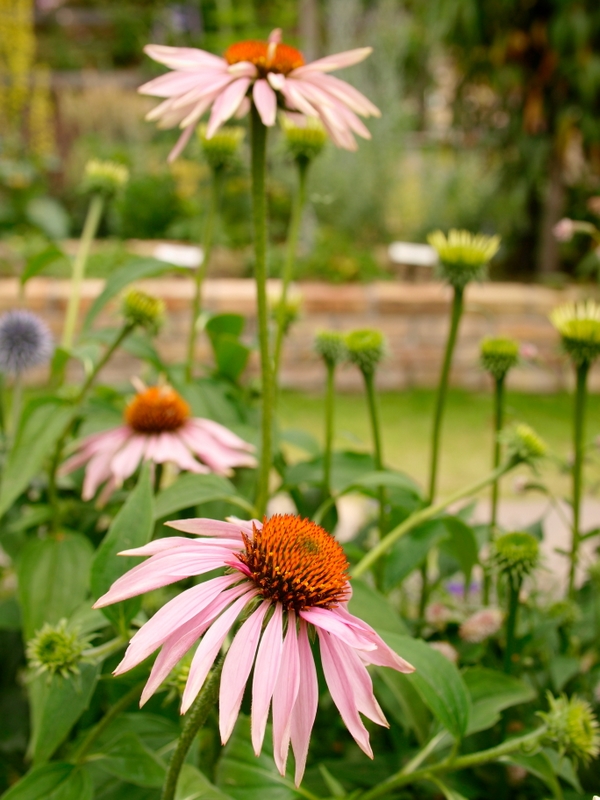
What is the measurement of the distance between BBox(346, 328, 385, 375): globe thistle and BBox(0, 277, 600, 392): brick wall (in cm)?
208

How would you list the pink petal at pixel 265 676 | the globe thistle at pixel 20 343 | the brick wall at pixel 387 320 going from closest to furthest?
the pink petal at pixel 265 676 → the globe thistle at pixel 20 343 → the brick wall at pixel 387 320

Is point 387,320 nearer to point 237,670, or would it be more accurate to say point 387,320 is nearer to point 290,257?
point 290,257

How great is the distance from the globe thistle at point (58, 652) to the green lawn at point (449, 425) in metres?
1.63

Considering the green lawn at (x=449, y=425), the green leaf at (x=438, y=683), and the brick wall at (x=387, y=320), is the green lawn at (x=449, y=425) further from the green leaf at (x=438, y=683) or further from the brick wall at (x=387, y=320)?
the green leaf at (x=438, y=683)

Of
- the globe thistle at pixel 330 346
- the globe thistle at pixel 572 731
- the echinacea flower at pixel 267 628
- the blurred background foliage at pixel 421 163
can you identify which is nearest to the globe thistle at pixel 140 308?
the globe thistle at pixel 330 346

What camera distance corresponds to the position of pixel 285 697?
402 millimetres

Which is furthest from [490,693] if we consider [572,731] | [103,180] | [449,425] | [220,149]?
[449,425]

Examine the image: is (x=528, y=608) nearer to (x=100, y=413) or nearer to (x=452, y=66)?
(x=100, y=413)

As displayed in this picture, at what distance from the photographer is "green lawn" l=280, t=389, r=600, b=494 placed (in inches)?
92.0

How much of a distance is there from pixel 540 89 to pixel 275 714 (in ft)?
12.1

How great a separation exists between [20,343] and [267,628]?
0.73 meters

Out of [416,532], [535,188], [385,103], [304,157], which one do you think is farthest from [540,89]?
[416,532]

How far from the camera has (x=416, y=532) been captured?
785 mm

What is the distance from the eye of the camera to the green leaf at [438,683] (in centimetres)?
57
